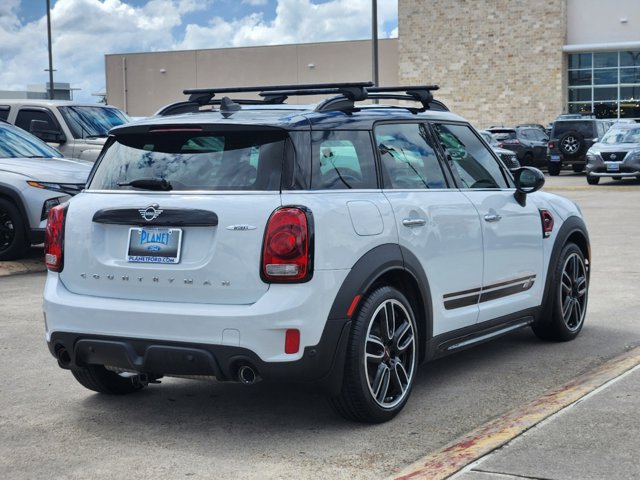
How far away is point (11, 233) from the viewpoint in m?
12.8

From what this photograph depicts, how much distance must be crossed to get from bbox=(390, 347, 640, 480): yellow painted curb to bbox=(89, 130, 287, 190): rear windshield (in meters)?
1.48

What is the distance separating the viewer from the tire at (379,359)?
538cm

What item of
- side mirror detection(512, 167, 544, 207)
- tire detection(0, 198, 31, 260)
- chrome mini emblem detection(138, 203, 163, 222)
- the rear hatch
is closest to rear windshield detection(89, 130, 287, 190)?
the rear hatch

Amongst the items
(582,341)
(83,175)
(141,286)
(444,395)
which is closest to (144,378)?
(141,286)

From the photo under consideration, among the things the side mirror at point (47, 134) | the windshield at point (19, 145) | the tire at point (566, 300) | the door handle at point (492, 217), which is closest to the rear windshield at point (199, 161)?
the door handle at point (492, 217)

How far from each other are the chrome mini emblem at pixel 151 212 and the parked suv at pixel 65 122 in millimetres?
11028

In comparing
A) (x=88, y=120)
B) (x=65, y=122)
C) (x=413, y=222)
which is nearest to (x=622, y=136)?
(x=88, y=120)

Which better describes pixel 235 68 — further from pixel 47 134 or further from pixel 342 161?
pixel 342 161

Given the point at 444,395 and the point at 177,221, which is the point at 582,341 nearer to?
the point at 444,395

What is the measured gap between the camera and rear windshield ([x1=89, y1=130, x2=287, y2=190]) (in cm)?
537

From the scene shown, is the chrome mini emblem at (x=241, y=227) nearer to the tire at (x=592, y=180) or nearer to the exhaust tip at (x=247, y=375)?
the exhaust tip at (x=247, y=375)

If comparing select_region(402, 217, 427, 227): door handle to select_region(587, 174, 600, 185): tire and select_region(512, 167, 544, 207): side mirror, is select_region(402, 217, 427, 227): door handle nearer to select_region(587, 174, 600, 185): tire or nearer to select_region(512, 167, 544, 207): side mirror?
select_region(512, 167, 544, 207): side mirror

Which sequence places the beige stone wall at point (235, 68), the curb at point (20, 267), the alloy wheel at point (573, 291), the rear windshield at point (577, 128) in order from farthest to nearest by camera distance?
the beige stone wall at point (235, 68) < the rear windshield at point (577, 128) < the curb at point (20, 267) < the alloy wheel at point (573, 291)

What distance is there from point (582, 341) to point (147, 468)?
387 centimetres
